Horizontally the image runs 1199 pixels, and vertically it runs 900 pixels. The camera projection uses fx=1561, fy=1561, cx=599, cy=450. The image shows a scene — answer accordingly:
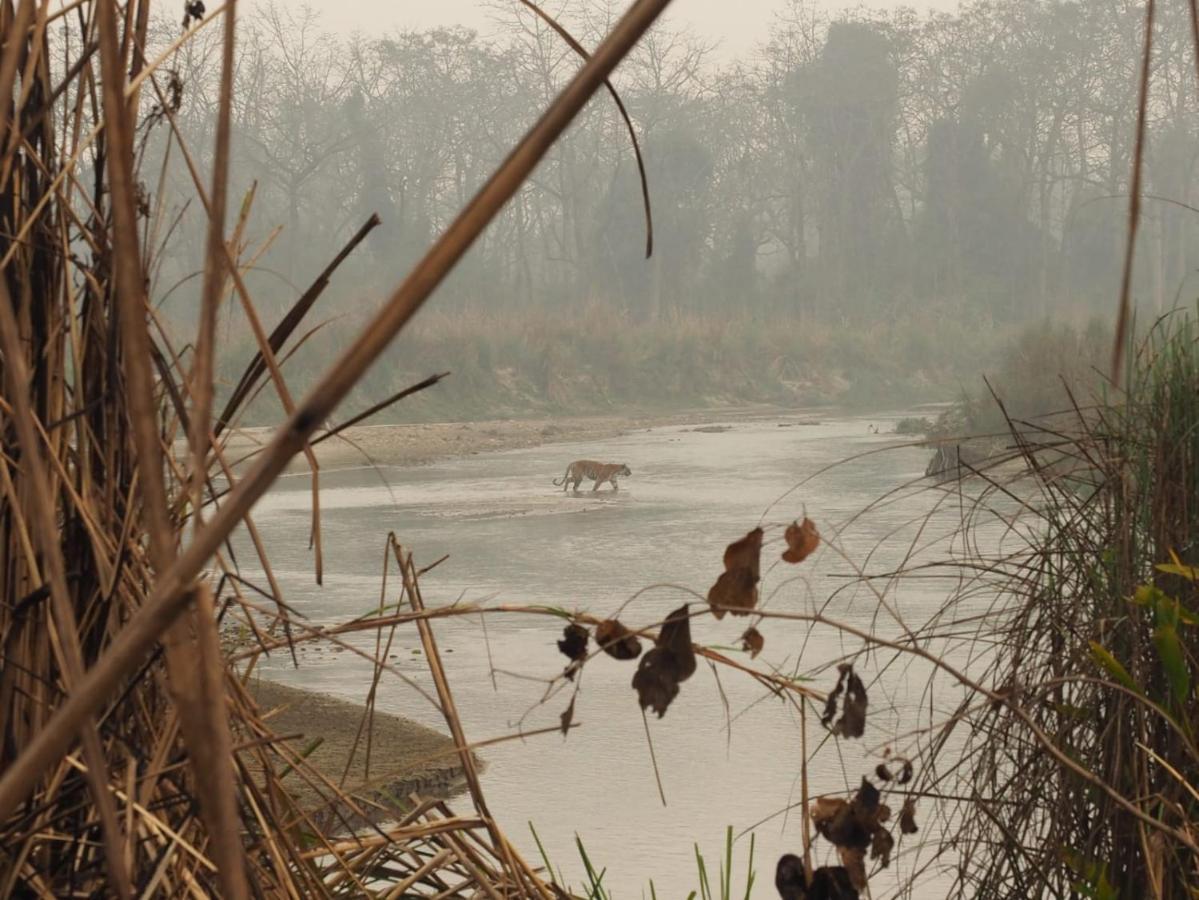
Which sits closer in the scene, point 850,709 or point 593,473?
point 850,709

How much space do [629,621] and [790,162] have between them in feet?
80.2

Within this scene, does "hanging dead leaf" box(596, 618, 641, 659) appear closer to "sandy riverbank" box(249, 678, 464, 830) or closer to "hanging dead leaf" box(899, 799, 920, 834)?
"hanging dead leaf" box(899, 799, 920, 834)

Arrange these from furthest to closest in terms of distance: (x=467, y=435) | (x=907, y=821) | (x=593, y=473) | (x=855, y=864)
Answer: (x=467, y=435)
(x=593, y=473)
(x=907, y=821)
(x=855, y=864)

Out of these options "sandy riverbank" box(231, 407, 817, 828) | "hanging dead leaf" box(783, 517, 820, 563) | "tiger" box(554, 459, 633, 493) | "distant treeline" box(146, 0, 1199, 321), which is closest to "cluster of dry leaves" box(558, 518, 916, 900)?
"hanging dead leaf" box(783, 517, 820, 563)

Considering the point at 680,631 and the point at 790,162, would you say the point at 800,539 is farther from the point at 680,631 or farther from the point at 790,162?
the point at 790,162

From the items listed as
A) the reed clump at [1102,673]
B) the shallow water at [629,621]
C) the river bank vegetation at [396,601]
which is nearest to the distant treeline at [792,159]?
the river bank vegetation at [396,601]

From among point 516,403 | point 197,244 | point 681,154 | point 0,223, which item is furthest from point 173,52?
point 197,244

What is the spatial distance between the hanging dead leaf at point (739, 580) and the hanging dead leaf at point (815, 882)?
0.13 meters

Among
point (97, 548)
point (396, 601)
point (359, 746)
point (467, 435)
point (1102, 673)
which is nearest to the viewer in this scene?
point (97, 548)

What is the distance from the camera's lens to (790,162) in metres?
28.3

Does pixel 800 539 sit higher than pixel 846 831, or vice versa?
pixel 800 539

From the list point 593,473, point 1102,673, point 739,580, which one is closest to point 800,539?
point 739,580

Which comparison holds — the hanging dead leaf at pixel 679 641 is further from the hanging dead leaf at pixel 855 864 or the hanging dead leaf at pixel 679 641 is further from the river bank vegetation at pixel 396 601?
the hanging dead leaf at pixel 855 864

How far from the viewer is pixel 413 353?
687 inches
